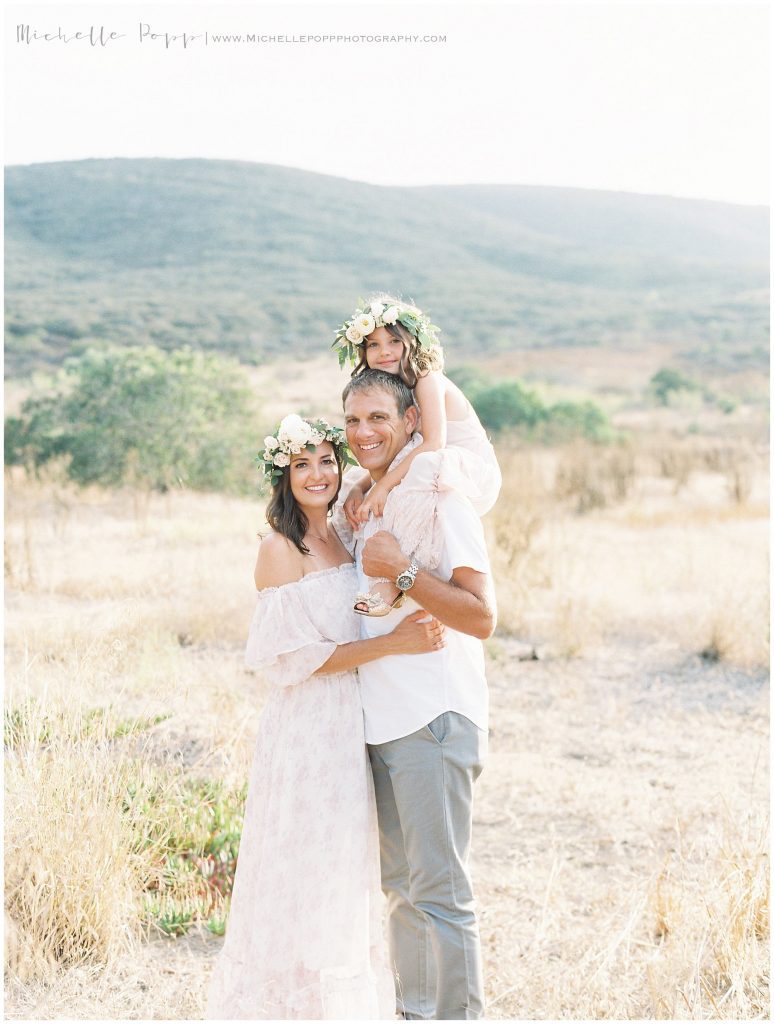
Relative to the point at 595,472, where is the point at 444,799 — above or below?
below

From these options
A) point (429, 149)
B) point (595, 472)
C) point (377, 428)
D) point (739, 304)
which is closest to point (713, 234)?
point (739, 304)

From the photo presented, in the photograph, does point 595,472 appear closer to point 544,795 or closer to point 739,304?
point 544,795

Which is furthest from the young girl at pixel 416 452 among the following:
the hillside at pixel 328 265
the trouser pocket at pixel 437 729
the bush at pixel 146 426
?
the hillside at pixel 328 265

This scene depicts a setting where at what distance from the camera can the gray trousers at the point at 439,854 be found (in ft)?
9.95

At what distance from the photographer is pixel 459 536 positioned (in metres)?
3.04

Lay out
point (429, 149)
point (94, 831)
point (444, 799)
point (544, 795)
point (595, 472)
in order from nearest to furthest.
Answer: point (444, 799) < point (94, 831) < point (544, 795) < point (595, 472) < point (429, 149)

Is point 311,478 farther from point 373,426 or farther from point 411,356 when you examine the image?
point 411,356

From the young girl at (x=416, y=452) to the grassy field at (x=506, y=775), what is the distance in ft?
4.28

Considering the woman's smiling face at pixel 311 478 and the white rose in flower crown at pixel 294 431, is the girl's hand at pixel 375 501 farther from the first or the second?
the white rose in flower crown at pixel 294 431

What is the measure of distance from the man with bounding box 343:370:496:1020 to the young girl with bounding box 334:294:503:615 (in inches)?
2.3

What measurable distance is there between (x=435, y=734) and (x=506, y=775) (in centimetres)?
326

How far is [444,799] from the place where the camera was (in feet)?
9.92

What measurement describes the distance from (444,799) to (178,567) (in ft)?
22.6

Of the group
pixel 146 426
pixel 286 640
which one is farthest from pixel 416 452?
pixel 146 426
